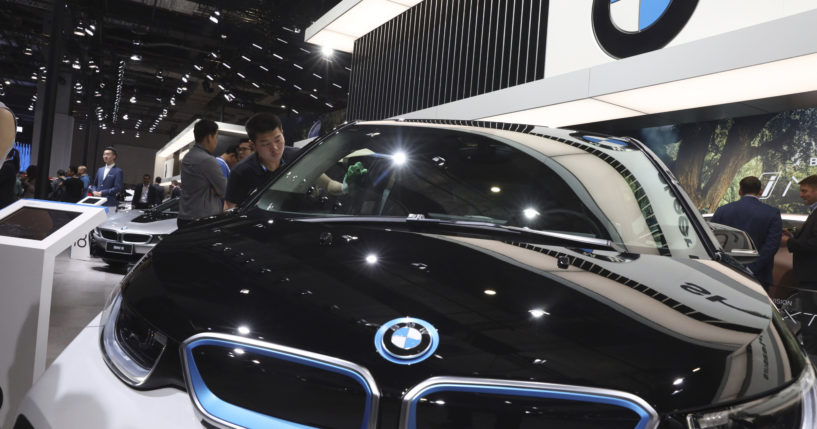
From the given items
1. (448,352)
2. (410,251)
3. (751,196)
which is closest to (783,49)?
(751,196)

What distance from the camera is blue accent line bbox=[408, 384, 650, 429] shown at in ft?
2.86

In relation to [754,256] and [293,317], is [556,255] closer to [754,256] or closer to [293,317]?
[293,317]

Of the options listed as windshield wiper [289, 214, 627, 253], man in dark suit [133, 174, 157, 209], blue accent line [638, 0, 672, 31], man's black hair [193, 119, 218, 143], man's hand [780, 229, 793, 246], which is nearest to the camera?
windshield wiper [289, 214, 627, 253]

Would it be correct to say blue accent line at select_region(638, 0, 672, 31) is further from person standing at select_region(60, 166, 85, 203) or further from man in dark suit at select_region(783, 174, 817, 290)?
person standing at select_region(60, 166, 85, 203)

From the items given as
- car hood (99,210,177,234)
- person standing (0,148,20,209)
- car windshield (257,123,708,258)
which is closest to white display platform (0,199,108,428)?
car windshield (257,123,708,258)

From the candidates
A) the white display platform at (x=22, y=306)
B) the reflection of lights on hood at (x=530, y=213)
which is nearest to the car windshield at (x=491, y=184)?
the reflection of lights on hood at (x=530, y=213)

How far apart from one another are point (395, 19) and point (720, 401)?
1058 cm

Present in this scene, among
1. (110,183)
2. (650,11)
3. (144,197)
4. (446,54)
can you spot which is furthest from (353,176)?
(144,197)

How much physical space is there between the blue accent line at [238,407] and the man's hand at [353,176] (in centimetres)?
123

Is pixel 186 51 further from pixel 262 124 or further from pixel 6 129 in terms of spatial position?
pixel 6 129

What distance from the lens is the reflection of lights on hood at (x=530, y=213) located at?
176cm

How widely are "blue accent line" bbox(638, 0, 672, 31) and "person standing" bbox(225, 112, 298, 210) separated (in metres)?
4.25

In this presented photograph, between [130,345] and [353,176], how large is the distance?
126cm

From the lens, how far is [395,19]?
35.3 feet
